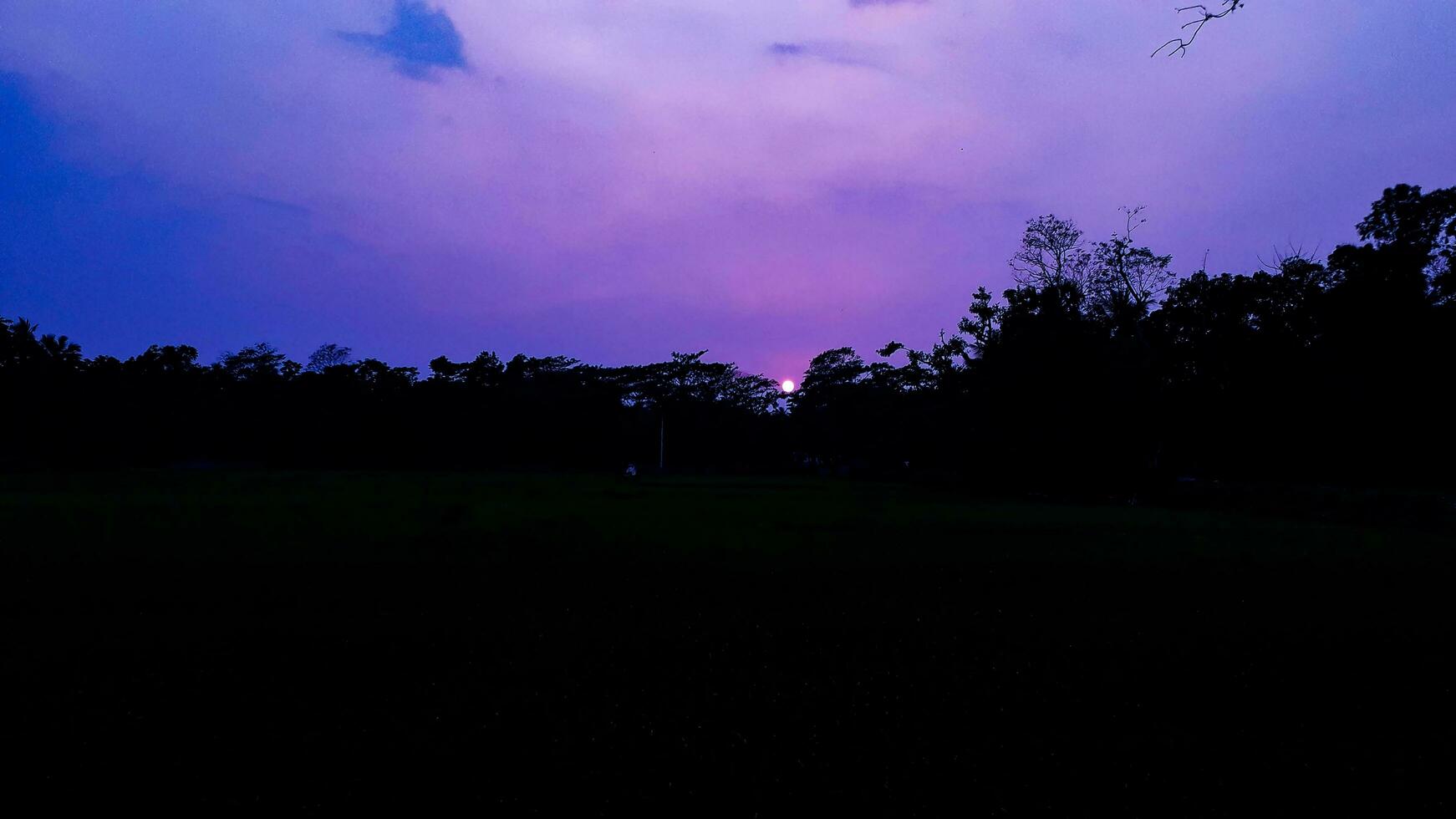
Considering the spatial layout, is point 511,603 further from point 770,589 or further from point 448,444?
point 448,444

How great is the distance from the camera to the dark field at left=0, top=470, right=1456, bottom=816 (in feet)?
12.7

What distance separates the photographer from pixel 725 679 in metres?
5.46

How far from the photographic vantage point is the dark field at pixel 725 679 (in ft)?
12.7

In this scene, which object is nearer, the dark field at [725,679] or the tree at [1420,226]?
the dark field at [725,679]

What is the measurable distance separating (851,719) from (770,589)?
420cm

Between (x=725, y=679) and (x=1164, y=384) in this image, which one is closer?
(x=725, y=679)

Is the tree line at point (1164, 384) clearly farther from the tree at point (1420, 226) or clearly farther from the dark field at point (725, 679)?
the dark field at point (725, 679)

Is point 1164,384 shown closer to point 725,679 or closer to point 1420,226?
point 1420,226

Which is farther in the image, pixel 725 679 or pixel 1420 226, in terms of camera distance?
pixel 1420 226

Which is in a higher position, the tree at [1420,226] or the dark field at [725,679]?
the tree at [1420,226]

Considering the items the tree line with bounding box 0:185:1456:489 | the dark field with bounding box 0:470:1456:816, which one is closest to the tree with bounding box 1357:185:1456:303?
the tree line with bounding box 0:185:1456:489

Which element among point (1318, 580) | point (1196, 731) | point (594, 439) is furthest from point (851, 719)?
point (594, 439)

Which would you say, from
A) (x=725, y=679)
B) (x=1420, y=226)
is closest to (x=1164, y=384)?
(x=1420, y=226)

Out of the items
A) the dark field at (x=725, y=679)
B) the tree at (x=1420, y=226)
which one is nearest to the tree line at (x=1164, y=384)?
the tree at (x=1420, y=226)
